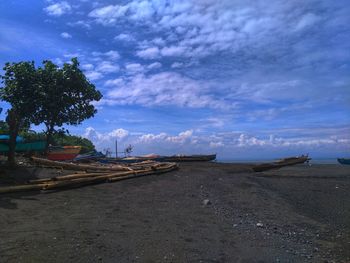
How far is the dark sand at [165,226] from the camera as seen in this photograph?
9.09 m

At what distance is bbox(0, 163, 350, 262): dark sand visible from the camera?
29.8 feet

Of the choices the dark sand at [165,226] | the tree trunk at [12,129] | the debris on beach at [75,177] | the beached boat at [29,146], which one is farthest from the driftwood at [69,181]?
the beached boat at [29,146]

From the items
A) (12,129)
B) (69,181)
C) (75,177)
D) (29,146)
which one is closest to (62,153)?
(29,146)

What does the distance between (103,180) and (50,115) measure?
52.2ft

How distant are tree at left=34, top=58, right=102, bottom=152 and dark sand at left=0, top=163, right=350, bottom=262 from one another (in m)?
14.0

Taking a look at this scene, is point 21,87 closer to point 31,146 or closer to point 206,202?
point 31,146

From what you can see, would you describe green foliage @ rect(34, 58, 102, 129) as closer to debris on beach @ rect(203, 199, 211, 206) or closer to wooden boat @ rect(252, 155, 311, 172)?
wooden boat @ rect(252, 155, 311, 172)

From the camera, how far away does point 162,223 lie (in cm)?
1145

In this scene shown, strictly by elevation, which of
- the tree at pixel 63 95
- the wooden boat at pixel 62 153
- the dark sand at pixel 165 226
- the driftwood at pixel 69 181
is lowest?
the dark sand at pixel 165 226

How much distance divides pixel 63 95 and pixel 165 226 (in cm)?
2224

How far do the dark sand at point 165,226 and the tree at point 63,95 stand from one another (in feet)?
45.8

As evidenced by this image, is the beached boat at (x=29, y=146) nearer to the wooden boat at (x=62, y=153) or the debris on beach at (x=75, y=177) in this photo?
the wooden boat at (x=62, y=153)

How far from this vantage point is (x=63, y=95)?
103 feet

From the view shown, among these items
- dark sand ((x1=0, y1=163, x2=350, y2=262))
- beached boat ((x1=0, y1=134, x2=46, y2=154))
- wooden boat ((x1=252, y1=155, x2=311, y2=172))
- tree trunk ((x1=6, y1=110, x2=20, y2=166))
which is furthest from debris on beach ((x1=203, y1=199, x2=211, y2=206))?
wooden boat ((x1=252, y1=155, x2=311, y2=172))
